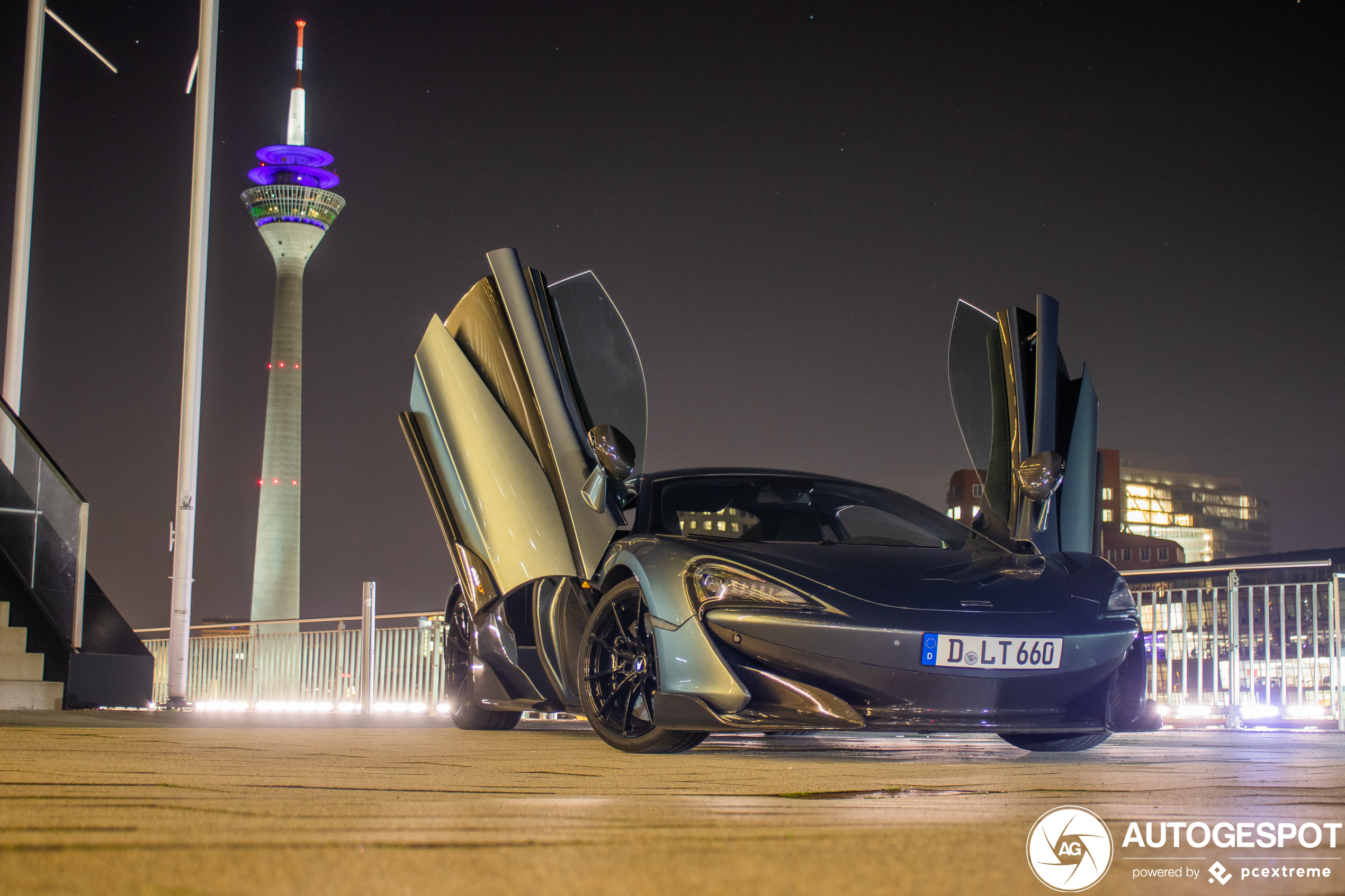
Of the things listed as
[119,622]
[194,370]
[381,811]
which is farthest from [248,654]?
[381,811]

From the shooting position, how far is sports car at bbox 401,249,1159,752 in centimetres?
426

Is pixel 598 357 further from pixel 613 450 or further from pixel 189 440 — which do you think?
pixel 189 440

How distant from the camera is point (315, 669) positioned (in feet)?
47.5

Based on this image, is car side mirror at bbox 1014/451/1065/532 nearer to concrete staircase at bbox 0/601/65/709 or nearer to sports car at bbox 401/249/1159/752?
sports car at bbox 401/249/1159/752

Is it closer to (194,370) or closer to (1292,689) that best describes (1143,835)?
(1292,689)

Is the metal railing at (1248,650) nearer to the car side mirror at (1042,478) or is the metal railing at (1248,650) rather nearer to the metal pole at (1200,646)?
the metal pole at (1200,646)

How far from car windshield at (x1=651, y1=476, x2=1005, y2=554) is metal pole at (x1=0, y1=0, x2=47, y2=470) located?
12246 millimetres

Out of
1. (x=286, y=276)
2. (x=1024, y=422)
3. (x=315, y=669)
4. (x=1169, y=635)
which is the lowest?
(x=315, y=669)

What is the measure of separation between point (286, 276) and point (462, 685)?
263 ft

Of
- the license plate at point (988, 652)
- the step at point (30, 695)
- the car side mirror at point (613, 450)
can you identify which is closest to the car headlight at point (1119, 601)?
the license plate at point (988, 652)

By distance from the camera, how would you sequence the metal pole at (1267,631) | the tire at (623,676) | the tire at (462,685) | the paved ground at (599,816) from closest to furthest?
the paved ground at (599,816), the tire at (623,676), the tire at (462,685), the metal pole at (1267,631)

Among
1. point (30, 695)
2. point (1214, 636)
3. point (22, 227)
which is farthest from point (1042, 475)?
point (22, 227)

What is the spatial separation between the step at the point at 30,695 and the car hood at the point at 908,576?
22.3 ft

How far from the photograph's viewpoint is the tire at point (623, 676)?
4.59 m
